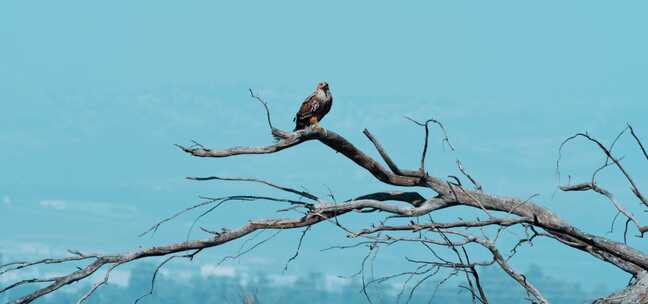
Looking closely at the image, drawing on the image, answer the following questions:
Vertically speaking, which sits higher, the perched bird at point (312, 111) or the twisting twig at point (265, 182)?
the perched bird at point (312, 111)

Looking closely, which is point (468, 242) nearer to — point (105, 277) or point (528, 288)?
point (528, 288)

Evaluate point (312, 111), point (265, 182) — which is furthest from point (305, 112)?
point (265, 182)

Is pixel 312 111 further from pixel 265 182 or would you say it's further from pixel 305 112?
pixel 265 182

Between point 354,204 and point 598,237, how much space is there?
1.61 metres

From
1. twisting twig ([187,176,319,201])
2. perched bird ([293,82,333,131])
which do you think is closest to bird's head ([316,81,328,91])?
perched bird ([293,82,333,131])

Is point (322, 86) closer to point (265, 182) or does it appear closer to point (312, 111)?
point (312, 111)

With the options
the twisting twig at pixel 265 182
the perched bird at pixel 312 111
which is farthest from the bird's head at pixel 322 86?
the twisting twig at pixel 265 182

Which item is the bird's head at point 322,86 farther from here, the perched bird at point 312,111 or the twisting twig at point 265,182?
the twisting twig at point 265,182

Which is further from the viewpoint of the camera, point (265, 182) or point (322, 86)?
point (322, 86)

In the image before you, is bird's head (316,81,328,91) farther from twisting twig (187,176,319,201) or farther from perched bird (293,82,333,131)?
twisting twig (187,176,319,201)

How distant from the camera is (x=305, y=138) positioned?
6.34 m

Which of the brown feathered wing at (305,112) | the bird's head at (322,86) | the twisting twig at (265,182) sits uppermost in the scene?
the bird's head at (322,86)

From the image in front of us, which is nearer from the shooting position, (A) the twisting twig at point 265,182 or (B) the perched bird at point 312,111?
(A) the twisting twig at point 265,182

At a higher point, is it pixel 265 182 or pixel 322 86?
pixel 322 86
